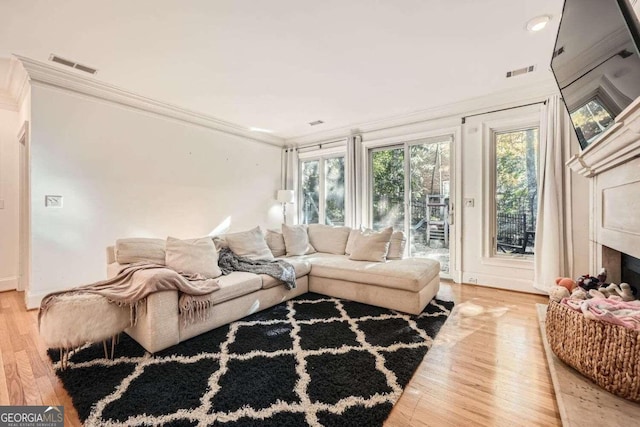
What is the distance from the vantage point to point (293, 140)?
225 inches

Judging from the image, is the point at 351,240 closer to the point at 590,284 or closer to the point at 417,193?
the point at 417,193

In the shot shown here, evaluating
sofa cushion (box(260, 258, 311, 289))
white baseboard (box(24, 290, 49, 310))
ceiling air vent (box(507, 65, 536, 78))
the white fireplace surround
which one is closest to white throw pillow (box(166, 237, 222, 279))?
sofa cushion (box(260, 258, 311, 289))

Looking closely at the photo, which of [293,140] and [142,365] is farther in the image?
[293,140]

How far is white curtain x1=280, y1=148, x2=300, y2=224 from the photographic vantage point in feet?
18.7

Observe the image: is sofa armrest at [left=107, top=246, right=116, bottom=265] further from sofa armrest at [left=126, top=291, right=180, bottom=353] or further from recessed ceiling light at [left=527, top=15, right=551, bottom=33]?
recessed ceiling light at [left=527, top=15, right=551, bottom=33]

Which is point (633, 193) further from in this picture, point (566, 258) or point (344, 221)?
point (344, 221)

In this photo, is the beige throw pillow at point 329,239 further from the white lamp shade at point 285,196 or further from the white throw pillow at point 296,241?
the white lamp shade at point 285,196

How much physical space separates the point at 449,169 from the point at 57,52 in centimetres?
472

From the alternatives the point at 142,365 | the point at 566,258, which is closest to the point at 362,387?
the point at 142,365

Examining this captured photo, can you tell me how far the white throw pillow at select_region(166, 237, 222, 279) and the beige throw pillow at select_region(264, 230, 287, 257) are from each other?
45.5 inches

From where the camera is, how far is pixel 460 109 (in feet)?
12.8

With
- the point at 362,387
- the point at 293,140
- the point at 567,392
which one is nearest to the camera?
the point at 567,392

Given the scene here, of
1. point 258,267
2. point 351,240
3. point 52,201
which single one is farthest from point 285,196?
point 52,201

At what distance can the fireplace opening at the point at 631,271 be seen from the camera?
1892 mm
